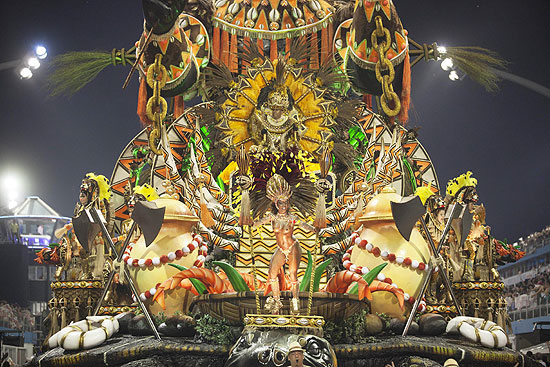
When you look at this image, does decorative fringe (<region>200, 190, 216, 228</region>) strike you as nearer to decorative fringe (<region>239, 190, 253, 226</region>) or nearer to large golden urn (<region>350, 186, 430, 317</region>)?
large golden urn (<region>350, 186, 430, 317</region>)

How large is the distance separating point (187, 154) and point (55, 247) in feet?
6.02

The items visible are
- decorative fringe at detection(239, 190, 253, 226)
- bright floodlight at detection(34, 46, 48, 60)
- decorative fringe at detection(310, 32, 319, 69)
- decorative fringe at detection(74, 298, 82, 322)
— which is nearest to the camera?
decorative fringe at detection(239, 190, 253, 226)

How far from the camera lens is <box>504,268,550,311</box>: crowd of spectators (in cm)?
998

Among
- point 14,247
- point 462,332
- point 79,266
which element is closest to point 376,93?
point 462,332

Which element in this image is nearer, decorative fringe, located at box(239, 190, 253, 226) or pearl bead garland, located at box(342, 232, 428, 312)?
decorative fringe, located at box(239, 190, 253, 226)

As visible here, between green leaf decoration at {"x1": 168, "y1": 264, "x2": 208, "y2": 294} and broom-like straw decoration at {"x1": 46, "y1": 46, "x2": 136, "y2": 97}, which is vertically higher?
broom-like straw decoration at {"x1": 46, "y1": 46, "x2": 136, "y2": 97}

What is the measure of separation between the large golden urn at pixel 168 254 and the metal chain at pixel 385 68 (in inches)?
89.8

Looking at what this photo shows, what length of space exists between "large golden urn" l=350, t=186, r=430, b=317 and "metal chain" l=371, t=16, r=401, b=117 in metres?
1.02

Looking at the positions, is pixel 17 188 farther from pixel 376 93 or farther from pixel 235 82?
pixel 376 93

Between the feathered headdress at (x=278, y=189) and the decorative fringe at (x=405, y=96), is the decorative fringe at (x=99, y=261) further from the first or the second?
the decorative fringe at (x=405, y=96)

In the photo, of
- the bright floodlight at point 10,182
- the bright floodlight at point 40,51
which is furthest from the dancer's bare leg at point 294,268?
the bright floodlight at point 10,182

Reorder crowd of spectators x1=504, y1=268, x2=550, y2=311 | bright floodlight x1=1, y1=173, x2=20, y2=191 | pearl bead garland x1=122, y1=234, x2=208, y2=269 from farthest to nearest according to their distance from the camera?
1. bright floodlight x1=1, y1=173, x2=20, y2=191
2. crowd of spectators x1=504, y1=268, x2=550, y2=311
3. pearl bead garland x1=122, y1=234, x2=208, y2=269

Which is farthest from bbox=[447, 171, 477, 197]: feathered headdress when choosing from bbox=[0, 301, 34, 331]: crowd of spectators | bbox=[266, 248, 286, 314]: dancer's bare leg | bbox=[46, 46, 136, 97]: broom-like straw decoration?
bbox=[0, 301, 34, 331]: crowd of spectators

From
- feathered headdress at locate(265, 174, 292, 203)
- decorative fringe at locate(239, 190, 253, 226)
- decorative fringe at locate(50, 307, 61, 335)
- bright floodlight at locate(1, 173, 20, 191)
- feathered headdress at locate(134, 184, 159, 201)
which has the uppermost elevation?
bright floodlight at locate(1, 173, 20, 191)
